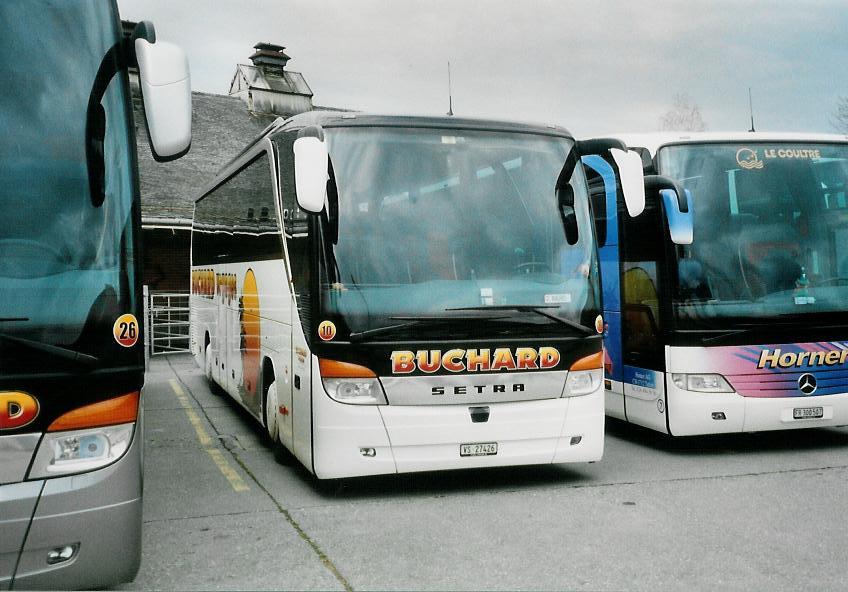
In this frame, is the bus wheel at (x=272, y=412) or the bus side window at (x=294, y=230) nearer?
the bus side window at (x=294, y=230)

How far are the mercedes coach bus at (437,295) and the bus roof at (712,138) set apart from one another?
139cm

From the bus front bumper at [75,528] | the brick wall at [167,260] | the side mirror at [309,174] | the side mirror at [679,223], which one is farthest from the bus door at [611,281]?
the brick wall at [167,260]

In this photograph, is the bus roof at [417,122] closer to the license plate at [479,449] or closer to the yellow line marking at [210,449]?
the license plate at [479,449]

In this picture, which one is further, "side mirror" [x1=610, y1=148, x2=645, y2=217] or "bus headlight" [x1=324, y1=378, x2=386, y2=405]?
"side mirror" [x1=610, y1=148, x2=645, y2=217]

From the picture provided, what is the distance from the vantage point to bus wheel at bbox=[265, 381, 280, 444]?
8.52 meters

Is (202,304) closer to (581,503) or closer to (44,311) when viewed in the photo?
(581,503)

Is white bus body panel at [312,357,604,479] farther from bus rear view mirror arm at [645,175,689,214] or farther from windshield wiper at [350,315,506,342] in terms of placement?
bus rear view mirror arm at [645,175,689,214]

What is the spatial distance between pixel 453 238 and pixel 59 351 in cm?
358

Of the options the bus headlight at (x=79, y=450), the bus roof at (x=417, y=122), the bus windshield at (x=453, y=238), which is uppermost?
the bus roof at (x=417, y=122)

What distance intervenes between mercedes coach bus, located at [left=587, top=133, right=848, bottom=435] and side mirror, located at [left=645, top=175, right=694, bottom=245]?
12 mm

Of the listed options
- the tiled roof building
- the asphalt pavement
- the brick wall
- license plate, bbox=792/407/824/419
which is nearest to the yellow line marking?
the asphalt pavement

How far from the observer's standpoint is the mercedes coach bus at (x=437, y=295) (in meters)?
6.99

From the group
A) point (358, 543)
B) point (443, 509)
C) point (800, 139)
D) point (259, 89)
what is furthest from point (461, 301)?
point (259, 89)

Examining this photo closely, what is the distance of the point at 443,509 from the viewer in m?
6.91
